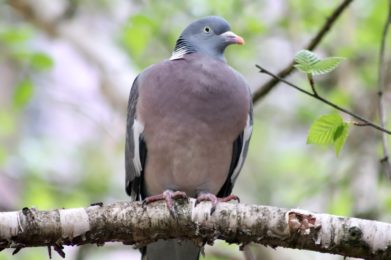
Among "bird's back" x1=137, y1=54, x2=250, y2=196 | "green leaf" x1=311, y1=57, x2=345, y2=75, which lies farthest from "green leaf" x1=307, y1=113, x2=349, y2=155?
"bird's back" x1=137, y1=54, x2=250, y2=196

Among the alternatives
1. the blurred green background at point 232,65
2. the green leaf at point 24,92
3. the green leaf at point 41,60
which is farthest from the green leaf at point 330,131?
the green leaf at point 24,92

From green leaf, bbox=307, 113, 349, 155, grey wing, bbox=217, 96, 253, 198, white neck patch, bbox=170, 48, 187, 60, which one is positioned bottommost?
green leaf, bbox=307, 113, 349, 155

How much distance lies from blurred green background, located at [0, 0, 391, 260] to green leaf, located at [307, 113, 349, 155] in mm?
1366

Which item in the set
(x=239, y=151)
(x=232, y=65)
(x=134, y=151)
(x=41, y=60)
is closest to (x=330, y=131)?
(x=239, y=151)

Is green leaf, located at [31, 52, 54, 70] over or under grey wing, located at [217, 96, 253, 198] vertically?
Result: over

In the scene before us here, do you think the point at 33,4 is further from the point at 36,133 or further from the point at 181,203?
the point at 36,133

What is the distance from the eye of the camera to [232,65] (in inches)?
260

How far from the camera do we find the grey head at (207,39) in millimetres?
4191

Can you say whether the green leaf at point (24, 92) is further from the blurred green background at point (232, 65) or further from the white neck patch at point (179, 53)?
the white neck patch at point (179, 53)

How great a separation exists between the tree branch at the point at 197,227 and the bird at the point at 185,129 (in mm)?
638

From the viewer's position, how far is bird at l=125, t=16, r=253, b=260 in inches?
148

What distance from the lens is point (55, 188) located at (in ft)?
20.0

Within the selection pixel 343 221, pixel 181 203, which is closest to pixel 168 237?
pixel 181 203

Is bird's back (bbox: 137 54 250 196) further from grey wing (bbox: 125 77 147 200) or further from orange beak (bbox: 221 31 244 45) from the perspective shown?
orange beak (bbox: 221 31 244 45)
